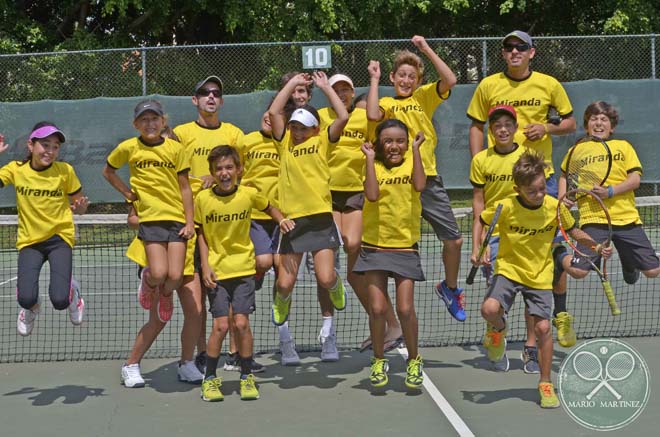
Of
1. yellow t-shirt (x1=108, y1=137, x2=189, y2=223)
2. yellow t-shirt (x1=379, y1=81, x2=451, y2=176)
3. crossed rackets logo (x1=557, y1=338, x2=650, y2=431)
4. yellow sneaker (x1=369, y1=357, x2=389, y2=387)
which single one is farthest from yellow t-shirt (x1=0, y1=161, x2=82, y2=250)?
crossed rackets logo (x1=557, y1=338, x2=650, y2=431)

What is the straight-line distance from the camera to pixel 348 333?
8.93 m

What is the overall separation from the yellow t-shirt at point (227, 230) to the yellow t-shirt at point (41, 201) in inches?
37.9

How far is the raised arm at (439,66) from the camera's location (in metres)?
7.16

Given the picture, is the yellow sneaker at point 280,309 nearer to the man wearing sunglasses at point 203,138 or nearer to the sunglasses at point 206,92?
the man wearing sunglasses at point 203,138

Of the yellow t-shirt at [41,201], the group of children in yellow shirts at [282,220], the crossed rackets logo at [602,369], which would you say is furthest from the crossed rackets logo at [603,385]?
the yellow t-shirt at [41,201]

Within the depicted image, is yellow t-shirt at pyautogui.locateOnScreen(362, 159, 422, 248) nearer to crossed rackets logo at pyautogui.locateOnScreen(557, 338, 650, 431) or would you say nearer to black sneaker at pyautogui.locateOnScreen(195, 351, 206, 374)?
crossed rackets logo at pyautogui.locateOnScreen(557, 338, 650, 431)

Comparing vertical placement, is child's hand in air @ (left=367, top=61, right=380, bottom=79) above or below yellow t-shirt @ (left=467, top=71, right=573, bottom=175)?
above

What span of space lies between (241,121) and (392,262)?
28.6 ft

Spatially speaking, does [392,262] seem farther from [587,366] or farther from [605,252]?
[587,366]

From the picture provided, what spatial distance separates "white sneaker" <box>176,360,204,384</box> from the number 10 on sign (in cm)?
785

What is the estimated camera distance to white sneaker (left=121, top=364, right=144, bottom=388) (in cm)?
693

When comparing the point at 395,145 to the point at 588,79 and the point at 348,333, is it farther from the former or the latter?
the point at 588,79

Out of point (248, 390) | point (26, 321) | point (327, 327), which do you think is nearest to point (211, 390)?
point (248, 390)

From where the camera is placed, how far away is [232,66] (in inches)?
624
